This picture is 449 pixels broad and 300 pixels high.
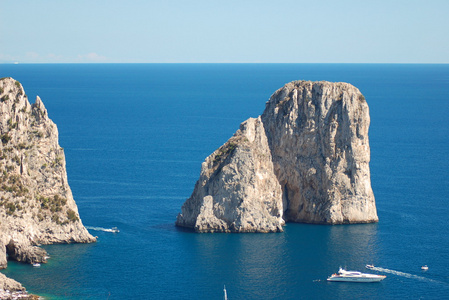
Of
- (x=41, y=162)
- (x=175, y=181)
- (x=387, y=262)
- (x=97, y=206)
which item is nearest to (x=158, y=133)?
(x=175, y=181)

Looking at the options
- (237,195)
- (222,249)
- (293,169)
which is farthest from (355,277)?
(293,169)

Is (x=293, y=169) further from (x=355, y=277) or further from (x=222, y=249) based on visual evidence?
(x=355, y=277)

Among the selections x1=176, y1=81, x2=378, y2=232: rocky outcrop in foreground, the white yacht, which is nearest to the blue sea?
the white yacht

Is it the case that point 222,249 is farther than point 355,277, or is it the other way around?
point 222,249

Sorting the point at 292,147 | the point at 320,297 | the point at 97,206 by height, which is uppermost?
the point at 292,147

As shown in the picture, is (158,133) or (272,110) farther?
(158,133)

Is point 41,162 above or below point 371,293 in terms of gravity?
above

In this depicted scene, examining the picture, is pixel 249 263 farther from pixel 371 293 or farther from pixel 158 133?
pixel 158 133
